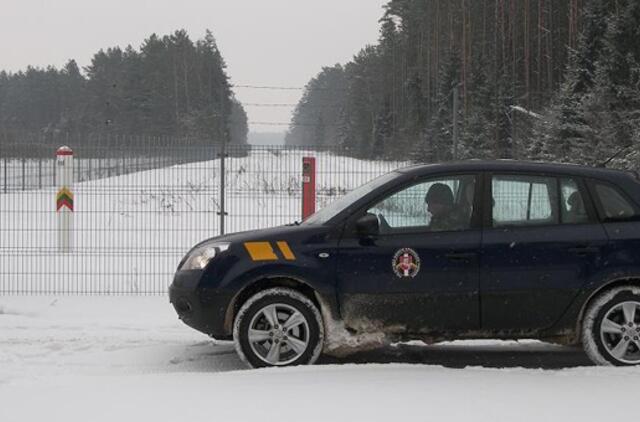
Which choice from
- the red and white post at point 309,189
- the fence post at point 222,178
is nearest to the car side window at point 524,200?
the red and white post at point 309,189

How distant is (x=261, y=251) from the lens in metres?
6.62

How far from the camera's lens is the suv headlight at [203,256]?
676 cm

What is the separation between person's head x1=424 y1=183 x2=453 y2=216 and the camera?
6746 mm

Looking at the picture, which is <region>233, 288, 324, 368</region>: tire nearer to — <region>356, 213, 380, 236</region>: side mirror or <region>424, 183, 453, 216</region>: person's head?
<region>356, 213, 380, 236</region>: side mirror

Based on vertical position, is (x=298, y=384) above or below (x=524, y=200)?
below

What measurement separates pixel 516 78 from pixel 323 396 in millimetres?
44831

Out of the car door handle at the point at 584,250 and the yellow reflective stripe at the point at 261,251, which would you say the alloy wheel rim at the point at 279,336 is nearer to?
the yellow reflective stripe at the point at 261,251

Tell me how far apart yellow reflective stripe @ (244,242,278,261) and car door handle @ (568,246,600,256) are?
2.38m

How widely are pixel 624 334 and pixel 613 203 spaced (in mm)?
1067

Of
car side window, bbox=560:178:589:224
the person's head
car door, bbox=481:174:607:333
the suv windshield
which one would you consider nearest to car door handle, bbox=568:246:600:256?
car door, bbox=481:174:607:333

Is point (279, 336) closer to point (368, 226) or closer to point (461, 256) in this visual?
point (368, 226)

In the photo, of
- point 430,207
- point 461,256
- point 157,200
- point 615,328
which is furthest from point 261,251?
point 157,200

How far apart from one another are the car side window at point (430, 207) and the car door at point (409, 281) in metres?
0.11

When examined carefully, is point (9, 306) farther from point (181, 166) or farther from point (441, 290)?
point (441, 290)
